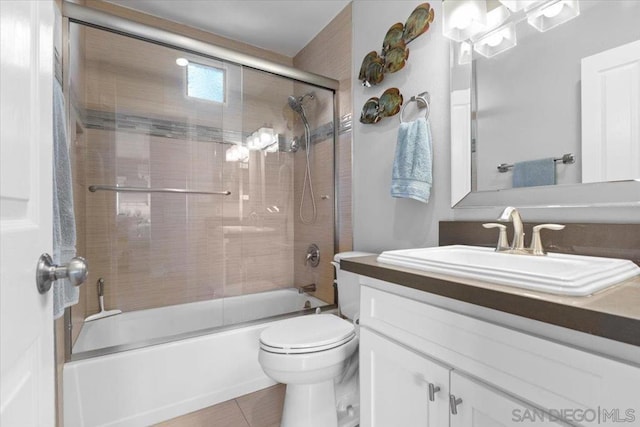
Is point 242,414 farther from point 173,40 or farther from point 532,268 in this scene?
point 173,40

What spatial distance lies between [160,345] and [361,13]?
7.32 ft

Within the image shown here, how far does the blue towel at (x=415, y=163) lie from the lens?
1.43 meters

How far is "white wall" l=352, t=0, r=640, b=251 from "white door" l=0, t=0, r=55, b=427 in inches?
53.9

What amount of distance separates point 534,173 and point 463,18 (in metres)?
0.71

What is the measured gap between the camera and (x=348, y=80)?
6.74 ft

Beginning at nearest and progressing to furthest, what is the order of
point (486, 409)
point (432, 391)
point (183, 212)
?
point (486, 409) < point (432, 391) < point (183, 212)

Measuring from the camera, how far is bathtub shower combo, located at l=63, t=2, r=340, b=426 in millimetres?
1480

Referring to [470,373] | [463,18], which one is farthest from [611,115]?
[470,373]

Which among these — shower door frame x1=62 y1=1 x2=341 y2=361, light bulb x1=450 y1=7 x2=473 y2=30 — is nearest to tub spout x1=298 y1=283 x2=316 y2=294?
shower door frame x1=62 y1=1 x2=341 y2=361

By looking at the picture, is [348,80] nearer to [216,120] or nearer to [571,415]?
[216,120]

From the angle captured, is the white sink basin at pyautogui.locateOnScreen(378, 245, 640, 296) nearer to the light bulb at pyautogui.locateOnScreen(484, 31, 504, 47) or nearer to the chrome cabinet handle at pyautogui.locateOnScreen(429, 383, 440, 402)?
the chrome cabinet handle at pyautogui.locateOnScreen(429, 383, 440, 402)

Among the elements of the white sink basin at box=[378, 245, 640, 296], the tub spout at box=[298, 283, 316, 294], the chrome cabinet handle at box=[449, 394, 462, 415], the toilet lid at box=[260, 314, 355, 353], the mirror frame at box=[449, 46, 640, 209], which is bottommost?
the tub spout at box=[298, 283, 316, 294]

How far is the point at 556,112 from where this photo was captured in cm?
107

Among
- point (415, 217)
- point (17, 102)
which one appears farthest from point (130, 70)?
point (415, 217)
